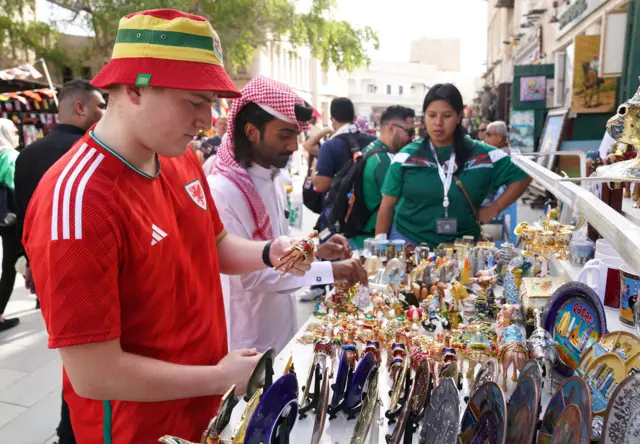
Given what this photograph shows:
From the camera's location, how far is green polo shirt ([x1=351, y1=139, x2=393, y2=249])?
4.14 metres

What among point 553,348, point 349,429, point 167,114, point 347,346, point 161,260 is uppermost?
point 167,114

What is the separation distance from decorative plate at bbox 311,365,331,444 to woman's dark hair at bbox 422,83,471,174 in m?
2.22

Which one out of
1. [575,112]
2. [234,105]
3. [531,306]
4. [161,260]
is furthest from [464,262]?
[575,112]

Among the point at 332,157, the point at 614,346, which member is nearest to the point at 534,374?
the point at 614,346

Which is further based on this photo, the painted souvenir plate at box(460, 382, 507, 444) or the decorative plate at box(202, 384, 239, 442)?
the decorative plate at box(202, 384, 239, 442)

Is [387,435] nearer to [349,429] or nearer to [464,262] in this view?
[349,429]

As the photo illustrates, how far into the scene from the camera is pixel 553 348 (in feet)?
4.71

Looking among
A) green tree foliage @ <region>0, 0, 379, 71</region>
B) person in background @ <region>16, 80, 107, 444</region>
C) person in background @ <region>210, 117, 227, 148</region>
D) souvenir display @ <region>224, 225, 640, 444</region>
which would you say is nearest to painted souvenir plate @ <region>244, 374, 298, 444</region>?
souvenir display @ <region>224, 225, 640, 444</region>

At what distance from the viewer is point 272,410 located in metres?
1.18

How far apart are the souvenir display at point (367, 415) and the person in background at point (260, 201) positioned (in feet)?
2.61

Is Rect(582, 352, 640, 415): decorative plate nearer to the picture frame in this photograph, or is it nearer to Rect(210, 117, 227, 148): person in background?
the picture frame

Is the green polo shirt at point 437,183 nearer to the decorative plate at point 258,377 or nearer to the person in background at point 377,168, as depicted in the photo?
the person in background at point 377,168

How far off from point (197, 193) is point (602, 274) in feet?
4.86

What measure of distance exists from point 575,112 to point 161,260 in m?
6.47
